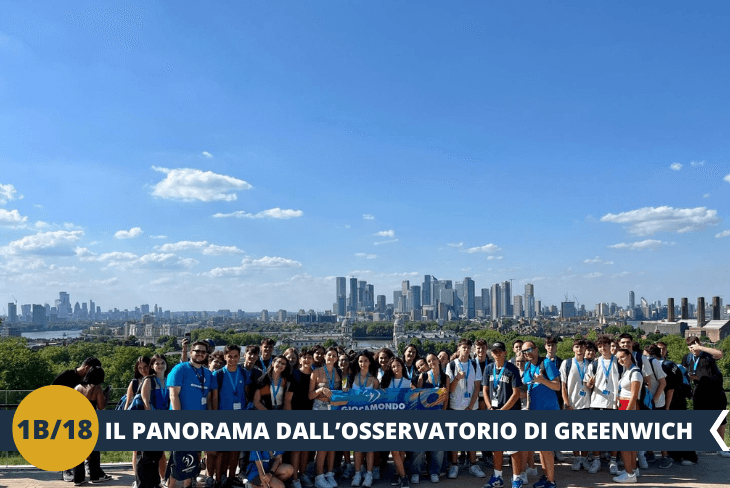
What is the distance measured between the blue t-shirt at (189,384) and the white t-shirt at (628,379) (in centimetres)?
543

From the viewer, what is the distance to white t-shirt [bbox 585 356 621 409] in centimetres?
716

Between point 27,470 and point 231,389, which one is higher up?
point 231,389

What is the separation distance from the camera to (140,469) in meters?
6.43

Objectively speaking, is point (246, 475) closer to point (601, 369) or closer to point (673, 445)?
point (601, 369)

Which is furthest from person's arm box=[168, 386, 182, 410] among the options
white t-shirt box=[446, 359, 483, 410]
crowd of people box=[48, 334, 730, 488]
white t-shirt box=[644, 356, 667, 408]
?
white t-shirt box=[644, 356, 667, 408]

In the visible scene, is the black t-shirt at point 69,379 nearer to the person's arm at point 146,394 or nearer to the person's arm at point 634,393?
the person's arm at point 146,394

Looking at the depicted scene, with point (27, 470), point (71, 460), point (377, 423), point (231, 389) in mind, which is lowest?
point (27, 470)

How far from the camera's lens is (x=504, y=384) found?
6.76 metres

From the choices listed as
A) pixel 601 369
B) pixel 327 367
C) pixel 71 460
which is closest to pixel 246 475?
pixel 327 367

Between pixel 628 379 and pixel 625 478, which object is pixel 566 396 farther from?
pixel 625 478

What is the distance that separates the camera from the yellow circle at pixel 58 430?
679 centimetres

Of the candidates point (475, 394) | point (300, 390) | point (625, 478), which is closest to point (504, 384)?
point (475, 394)

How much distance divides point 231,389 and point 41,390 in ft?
9.15

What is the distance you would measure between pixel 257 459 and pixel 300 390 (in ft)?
3.19
